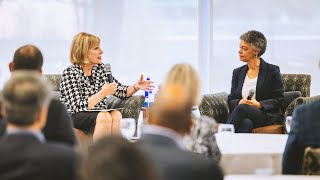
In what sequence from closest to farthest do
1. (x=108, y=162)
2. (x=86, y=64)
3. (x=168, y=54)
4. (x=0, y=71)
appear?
(x=108, y=162), (x=86, y=64), (x=0, y=71), (x=168, y=54)

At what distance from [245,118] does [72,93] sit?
1542 mm

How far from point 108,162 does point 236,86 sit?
16.2 feet

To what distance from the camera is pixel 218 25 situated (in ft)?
26.1

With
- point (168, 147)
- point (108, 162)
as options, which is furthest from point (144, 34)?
point (108, 162)

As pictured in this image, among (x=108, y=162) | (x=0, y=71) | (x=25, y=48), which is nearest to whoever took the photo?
(x=108, y=162)

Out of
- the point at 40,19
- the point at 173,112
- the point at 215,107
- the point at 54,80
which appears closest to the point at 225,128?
the point at 173,112

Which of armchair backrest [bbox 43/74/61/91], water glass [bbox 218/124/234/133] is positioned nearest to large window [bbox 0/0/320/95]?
armchair backrest [bbox 43/74/61/91]

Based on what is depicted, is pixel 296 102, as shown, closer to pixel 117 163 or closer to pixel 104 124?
pixel 104 124

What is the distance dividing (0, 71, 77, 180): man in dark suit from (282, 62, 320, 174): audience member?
1550 mm

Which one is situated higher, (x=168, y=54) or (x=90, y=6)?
(x=90, y=6)

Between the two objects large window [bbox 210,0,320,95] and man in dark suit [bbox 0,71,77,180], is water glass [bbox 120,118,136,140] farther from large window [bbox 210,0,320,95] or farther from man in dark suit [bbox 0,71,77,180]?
large window [bbox 210,0,320,95]

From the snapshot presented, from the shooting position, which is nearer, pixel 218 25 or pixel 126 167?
pixel 126 167

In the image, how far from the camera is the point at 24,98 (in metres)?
2.39

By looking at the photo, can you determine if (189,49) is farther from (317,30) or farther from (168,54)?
(317,30)
